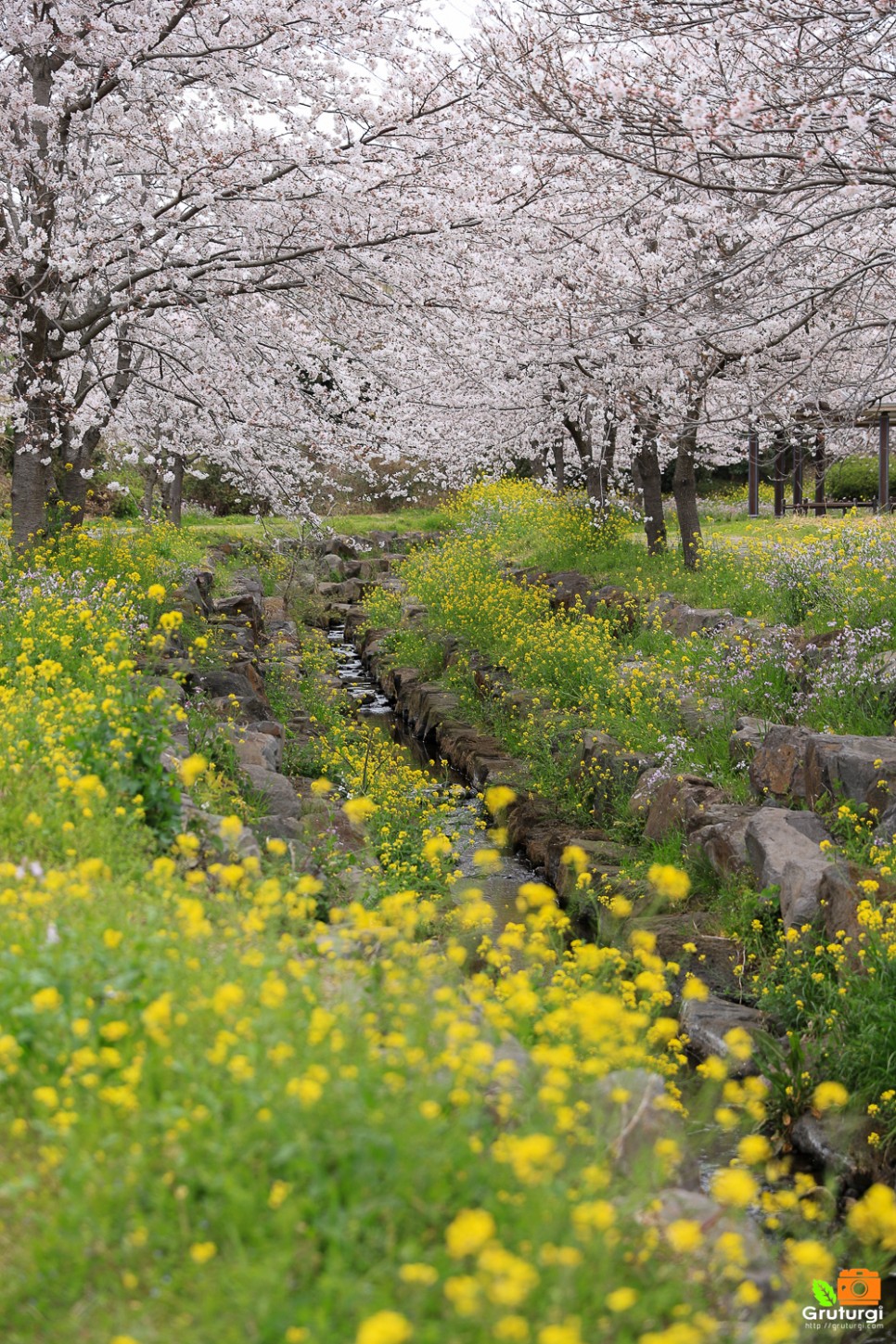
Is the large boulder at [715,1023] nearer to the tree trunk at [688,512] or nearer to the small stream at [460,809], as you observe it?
the small stream at [460,809]

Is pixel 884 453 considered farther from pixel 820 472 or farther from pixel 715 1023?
pixel 715 1023

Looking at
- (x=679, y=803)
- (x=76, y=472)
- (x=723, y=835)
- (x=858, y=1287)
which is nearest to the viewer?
(x=858, y=1287)

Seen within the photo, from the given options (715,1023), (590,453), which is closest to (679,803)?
(715,1023)

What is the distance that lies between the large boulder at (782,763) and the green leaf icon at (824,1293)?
404 centimetres

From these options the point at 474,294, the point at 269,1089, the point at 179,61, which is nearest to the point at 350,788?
the point at 474,294

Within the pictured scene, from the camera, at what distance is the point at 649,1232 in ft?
9.41

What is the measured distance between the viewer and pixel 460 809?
37.3ft

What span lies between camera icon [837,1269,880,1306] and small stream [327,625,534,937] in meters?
3.91

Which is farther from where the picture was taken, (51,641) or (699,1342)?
(51,641)

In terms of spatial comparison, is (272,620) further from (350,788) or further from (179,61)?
(179,61)

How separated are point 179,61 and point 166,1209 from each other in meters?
9.35

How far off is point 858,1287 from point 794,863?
288 cm

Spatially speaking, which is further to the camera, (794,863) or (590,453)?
(590,453)

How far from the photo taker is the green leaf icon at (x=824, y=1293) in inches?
171
